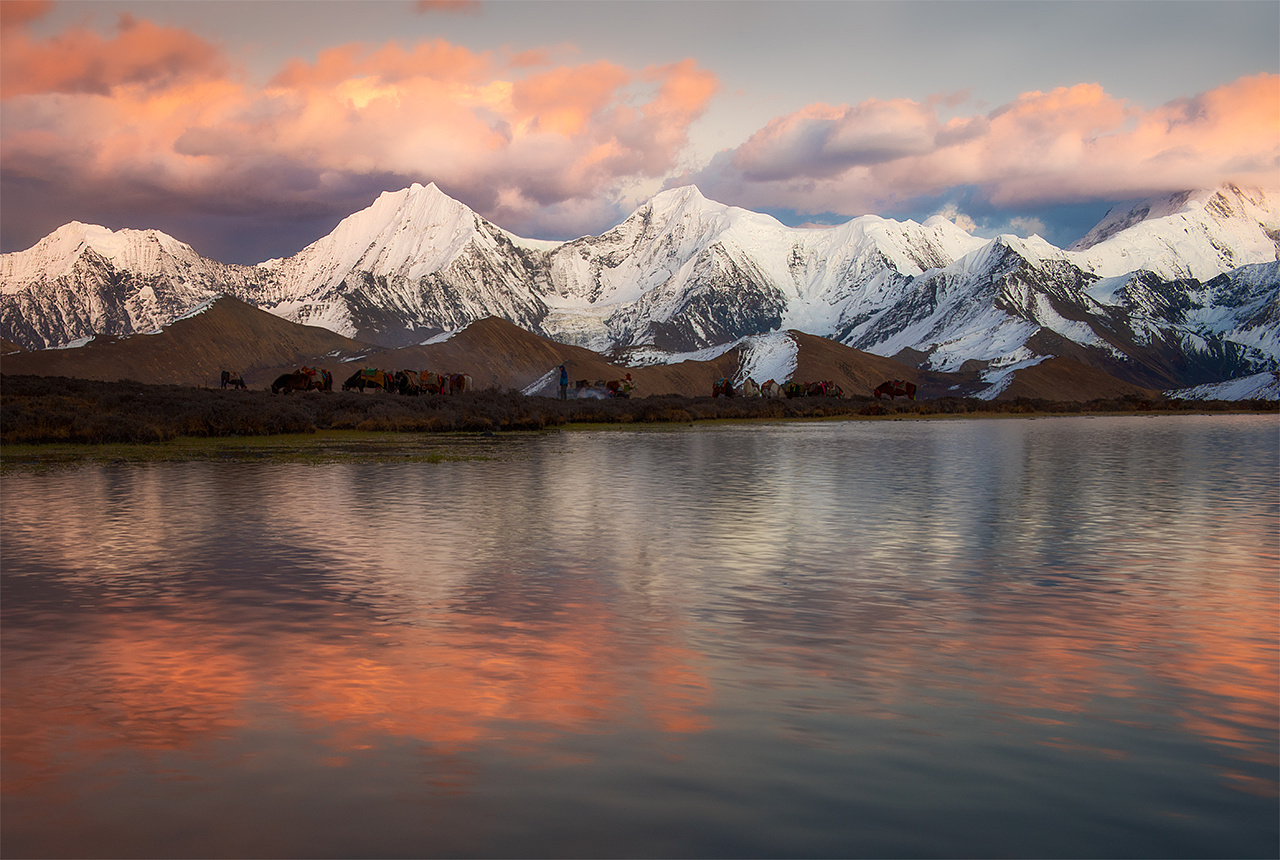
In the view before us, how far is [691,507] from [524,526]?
15.0ft

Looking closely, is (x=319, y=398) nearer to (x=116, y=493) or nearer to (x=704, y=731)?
(x=116, y=493)

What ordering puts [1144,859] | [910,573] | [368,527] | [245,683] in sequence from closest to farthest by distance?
[1144,859], [245,683], [910,573], [368,527]

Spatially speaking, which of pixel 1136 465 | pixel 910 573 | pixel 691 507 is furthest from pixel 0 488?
pixel 1136 465

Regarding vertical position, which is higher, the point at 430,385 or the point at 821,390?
the point at 821,390

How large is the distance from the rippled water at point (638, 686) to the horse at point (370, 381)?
7334 centimetres

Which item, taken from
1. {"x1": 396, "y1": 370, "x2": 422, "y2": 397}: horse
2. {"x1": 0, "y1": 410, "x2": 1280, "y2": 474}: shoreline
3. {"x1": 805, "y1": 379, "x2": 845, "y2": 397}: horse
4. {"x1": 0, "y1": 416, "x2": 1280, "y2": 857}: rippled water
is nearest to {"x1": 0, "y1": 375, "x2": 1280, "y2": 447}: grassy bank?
{"x1": 0, "y1": 410, "x2": 1280, "y2": 474}: shoreline

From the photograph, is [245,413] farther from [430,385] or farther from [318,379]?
[430,385]

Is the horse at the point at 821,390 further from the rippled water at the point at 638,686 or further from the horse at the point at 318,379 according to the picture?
the rippled water at the point at 638,686

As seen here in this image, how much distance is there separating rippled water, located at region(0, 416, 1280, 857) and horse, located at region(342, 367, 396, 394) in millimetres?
73336

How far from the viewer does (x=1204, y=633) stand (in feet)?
38.5

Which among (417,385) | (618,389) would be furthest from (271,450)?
(618,389)

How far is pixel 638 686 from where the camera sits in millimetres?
9617

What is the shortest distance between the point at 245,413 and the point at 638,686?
4813 centimetres

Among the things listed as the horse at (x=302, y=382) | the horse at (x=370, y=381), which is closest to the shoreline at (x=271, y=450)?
the horse at (x=302, y=382)
